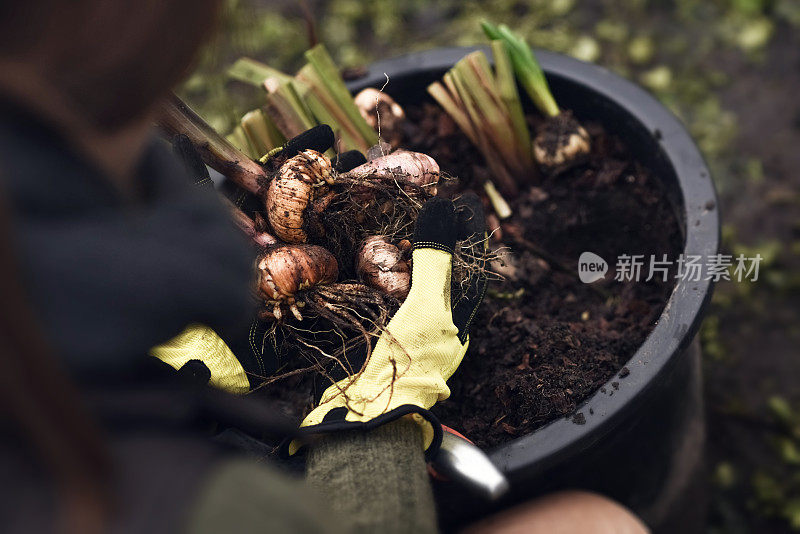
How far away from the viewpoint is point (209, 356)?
1113 mm

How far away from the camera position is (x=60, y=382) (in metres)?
0.48

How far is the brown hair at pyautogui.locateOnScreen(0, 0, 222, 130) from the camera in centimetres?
48

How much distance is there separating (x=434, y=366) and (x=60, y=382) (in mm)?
672

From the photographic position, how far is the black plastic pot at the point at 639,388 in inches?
41.1

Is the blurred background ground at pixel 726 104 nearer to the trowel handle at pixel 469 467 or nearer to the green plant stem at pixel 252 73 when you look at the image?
the green plant stem at pixel 252 73

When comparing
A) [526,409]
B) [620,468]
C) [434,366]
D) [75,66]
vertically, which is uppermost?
[75,66]

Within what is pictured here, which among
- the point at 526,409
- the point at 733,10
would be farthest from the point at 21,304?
the point at 733,10

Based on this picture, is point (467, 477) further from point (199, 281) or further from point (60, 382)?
point (60, 382)

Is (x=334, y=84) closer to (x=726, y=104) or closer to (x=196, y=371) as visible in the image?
(x=196, y=371)

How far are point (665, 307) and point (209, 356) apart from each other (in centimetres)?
82

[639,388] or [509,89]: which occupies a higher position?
[509,89]

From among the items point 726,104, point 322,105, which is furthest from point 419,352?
point 726,104

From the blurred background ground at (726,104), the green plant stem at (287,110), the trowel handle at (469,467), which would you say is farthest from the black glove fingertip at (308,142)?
the trowel handle at (469,467)

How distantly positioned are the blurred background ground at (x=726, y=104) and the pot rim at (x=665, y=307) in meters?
0.65
